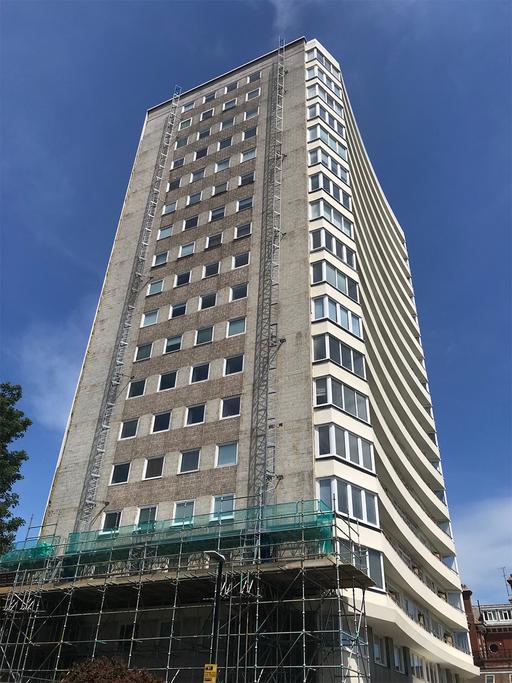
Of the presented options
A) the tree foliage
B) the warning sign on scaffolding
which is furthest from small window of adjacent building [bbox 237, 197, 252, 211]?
the warning sign on scaffolding

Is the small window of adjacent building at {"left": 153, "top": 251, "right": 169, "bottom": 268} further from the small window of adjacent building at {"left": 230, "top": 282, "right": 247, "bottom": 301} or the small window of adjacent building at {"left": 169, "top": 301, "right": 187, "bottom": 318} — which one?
the small window of adjacent building at {"left": 230, "top": 282, "right": 247, "bottom": 301}

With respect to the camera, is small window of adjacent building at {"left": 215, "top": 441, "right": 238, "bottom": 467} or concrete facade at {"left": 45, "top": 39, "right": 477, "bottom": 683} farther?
small window of adjacent building at {"left": 215, "top": 441, "right": 238, "bottom": 467}

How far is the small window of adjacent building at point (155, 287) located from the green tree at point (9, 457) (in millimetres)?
11658

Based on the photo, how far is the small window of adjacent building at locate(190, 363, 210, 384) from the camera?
37.0 metres

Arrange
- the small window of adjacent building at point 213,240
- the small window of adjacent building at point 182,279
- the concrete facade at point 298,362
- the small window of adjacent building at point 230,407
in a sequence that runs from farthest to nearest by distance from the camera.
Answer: the small window of adjacent building at point 213,240
the small window of adjacent building at point 182,279
the small window of adjacent building at point 230,407
the concrete facade at point 298,362

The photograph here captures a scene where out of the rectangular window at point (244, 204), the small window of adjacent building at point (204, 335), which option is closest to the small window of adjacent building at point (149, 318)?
the small window of adjacent building at point (204, 335)

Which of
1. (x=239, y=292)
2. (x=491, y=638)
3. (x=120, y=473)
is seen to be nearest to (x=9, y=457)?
(x=120, y=473)

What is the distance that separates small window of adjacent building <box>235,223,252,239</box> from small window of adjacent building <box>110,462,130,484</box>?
707 inches

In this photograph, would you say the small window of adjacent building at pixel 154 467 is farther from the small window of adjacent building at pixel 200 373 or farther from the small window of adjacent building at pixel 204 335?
the small window of adjacent building at pixel 204 335

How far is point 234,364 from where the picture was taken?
119 feet

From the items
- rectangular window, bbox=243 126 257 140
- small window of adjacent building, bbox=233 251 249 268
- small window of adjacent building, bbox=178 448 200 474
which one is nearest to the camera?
small window of adjacent building, bbox=178 448 200 474

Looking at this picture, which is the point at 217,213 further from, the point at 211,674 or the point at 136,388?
the point at 211,674

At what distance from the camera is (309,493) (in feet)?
94.9

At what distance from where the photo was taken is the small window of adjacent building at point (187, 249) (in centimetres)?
4467
